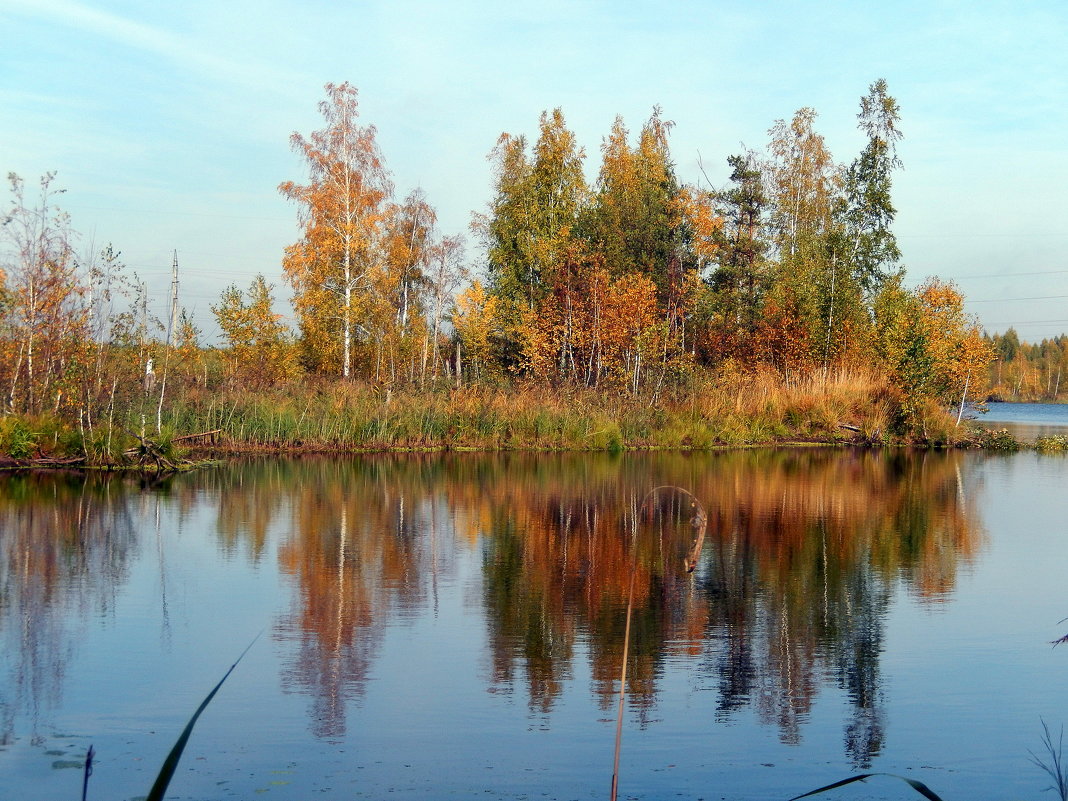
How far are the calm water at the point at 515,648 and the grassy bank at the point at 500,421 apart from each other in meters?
5.02

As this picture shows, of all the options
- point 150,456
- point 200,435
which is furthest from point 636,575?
point 200,435

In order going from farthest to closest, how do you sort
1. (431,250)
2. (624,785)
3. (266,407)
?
(431,250) → (266,407) → (624,785)

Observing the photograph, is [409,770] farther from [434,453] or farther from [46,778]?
[434,453]

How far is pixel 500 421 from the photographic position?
26.9 metres

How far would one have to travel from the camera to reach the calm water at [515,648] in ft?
18.2

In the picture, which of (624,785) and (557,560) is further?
(557,560)

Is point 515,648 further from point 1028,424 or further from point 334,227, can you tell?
point 1028,424

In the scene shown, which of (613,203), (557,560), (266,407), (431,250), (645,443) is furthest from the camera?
(431,250)

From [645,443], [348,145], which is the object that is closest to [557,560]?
[645,443]

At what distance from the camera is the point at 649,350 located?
1403 inches

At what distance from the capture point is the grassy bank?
2014 cm

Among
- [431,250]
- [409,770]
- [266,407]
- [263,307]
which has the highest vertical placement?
[431,250]

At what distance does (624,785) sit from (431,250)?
43.6m

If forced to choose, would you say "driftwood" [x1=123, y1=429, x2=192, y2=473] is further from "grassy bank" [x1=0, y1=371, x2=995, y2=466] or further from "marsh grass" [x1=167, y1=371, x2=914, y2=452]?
"marsh grass" [x1=167, y1=371, x2=914, y2=452]
